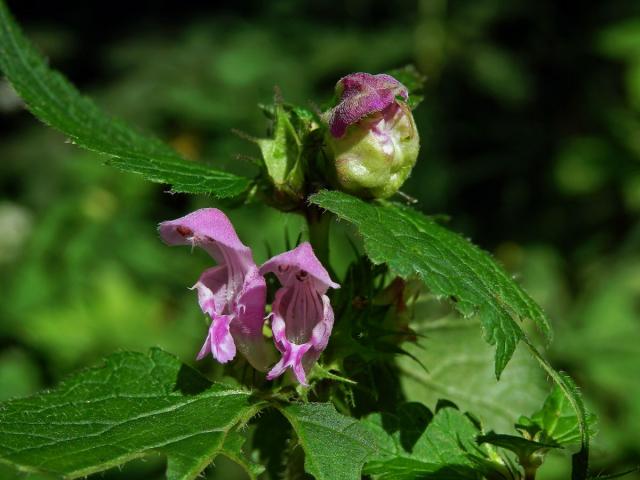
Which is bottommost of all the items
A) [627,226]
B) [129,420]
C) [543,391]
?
[627,226]

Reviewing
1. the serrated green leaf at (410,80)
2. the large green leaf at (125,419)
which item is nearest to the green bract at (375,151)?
the serrated green leaf at (410,80)

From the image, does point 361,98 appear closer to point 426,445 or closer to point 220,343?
point 220,343

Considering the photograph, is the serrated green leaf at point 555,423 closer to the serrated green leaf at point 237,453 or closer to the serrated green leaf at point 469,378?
the serrated green leaf at point 469,378

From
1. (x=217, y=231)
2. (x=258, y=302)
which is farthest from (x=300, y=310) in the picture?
(x=217, y=231)

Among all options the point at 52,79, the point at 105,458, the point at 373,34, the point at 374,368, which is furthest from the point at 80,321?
the point at 105,458

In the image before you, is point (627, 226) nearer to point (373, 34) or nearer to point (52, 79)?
point (373, 34)

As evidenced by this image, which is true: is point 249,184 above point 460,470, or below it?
above
